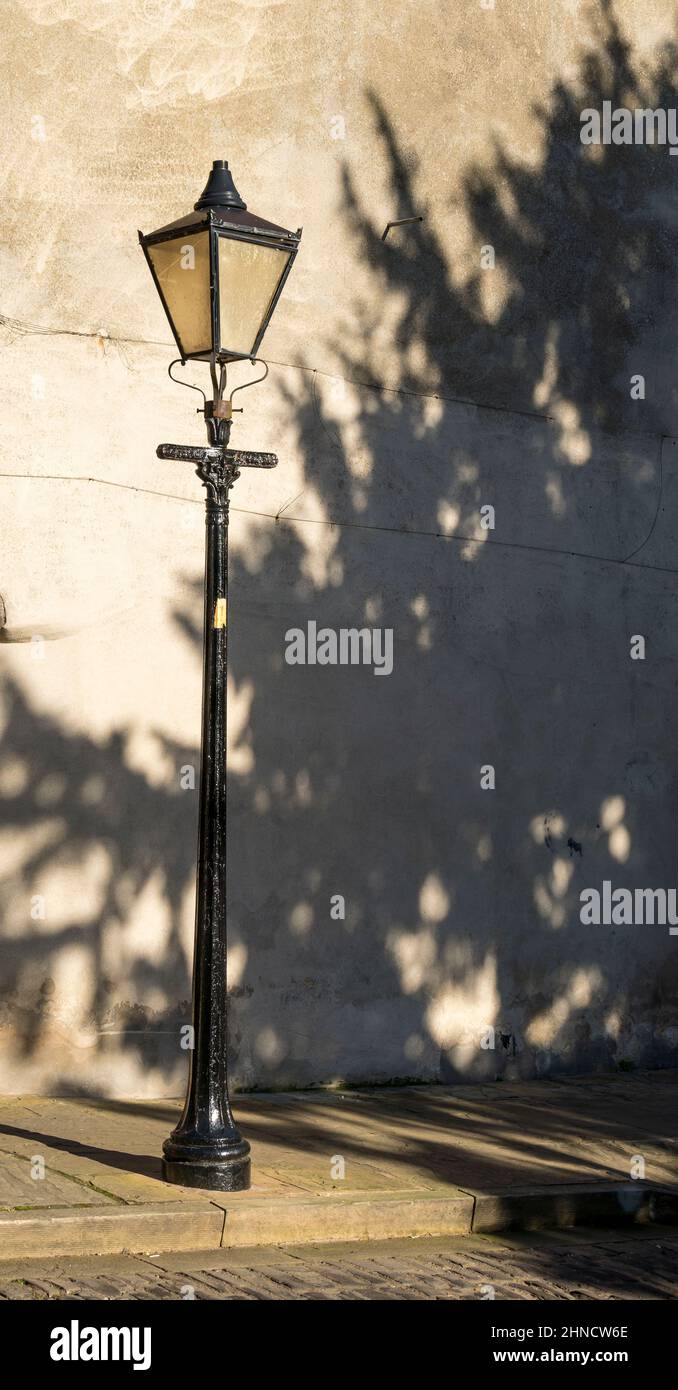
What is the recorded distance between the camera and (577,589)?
423 inches

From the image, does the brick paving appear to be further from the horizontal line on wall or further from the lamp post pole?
the horizontal line on wall

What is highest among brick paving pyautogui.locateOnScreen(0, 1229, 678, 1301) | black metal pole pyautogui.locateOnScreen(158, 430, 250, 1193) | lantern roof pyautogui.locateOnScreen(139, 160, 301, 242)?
lantern roof pyautogui.locateOnScreen(139, 160, 301, 242)

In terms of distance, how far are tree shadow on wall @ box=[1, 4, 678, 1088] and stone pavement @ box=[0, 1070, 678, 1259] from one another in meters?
0.67

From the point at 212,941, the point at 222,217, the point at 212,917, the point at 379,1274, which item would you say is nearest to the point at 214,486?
the point at 222,217

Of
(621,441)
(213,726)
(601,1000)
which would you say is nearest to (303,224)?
(621,441)

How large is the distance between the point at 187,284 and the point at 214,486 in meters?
0.88

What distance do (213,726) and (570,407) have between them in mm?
4726

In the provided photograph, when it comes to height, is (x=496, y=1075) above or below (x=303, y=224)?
below

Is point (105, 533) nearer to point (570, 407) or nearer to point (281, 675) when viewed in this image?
point (281, 675)

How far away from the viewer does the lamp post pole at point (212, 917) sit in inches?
273

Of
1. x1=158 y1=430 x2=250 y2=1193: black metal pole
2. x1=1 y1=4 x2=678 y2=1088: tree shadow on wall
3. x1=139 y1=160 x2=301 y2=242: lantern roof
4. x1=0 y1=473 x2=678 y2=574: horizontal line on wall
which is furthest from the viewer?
x1=1 y1=4 x2=678 y2=1088: tree shadow on wall

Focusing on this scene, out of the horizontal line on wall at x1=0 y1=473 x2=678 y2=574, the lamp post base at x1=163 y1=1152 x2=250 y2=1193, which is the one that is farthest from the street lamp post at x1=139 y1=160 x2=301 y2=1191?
the horizontal line on wall at x1=0 y1=473 x2=678 y2=574

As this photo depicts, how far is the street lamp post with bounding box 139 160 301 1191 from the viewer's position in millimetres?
6875

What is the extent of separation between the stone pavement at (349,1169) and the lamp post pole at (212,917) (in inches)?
5.6
